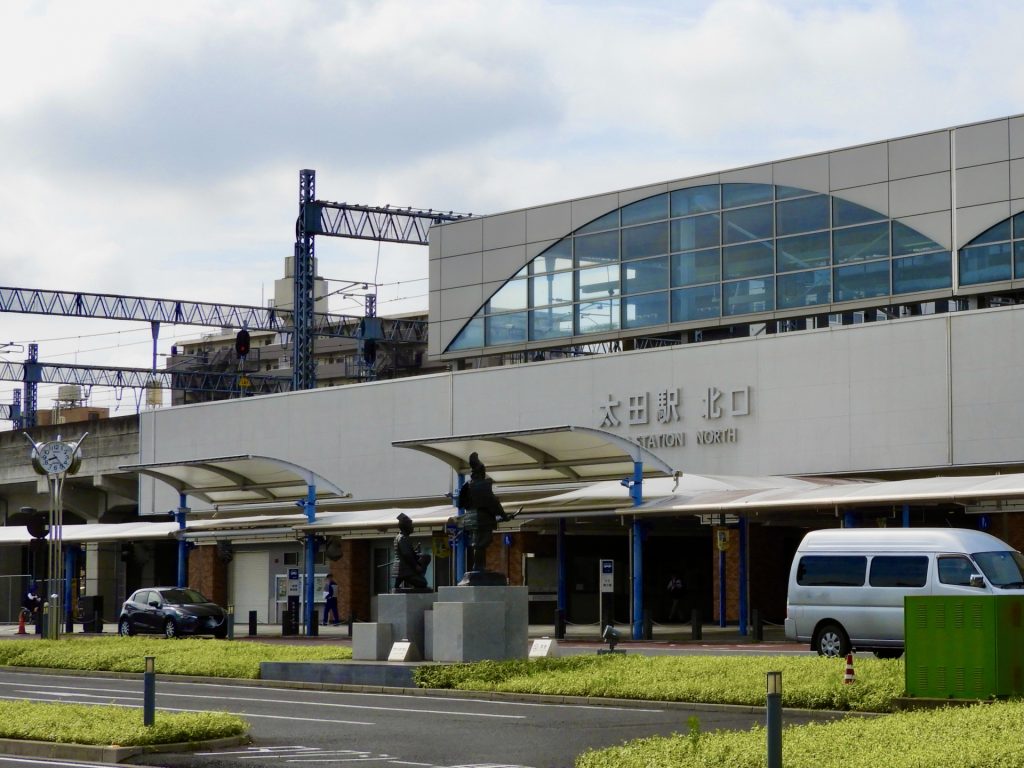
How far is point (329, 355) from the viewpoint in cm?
12462

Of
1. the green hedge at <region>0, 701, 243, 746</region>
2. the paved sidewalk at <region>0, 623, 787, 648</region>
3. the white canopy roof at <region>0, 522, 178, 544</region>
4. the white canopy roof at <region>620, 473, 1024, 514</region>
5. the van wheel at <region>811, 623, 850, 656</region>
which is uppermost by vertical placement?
the white canopy roof at <region>620, 473, 1024, 514</region>

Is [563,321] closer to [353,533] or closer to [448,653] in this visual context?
[353,533]

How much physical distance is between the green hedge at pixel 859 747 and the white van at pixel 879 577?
11.1 metres

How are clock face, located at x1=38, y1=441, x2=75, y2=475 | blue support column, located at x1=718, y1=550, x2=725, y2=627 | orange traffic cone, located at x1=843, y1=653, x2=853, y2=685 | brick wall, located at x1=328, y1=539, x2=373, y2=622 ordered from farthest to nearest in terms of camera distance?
brick wall, located at x1=328, y1=539, x2=373, y2=622 → blue support column, located at x1=718, y1=550, x2=725, y2=627 → clock face, located at x1=38, y1=441, x2=75, y2=475 → orange traffic cone, located at x1=843, y1=653, x2=853, y2=685

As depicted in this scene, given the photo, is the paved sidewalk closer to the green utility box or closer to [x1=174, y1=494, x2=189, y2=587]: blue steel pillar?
[x1=174, y1=494, x2=189, y2=587]: blue steel pillar

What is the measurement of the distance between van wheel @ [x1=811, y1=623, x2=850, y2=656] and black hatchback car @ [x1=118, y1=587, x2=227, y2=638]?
61.9ft

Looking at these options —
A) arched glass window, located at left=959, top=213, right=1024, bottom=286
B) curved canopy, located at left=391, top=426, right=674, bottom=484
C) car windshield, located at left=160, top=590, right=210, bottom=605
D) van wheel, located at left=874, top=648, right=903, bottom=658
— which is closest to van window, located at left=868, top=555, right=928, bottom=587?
van wheel, located at left=874, top=648, right=903, bottom=658

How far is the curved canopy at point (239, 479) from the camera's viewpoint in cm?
4516

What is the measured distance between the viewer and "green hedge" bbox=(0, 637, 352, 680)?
3003 centimetres

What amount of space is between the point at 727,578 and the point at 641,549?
276 inches

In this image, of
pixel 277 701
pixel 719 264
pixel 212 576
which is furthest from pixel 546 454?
pixel 212 576

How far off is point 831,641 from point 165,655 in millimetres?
13022

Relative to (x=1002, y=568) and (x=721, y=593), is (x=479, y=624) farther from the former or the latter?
(x=721, y=593)

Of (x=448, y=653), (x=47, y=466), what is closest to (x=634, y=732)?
(x=448, y=653)
